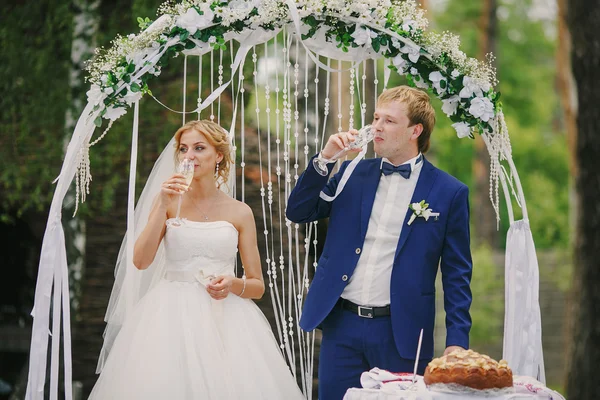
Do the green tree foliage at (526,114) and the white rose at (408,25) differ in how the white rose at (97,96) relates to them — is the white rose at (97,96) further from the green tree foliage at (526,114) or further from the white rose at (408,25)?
the green tree foliage at (526,114)

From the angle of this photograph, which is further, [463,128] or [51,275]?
[463,128]

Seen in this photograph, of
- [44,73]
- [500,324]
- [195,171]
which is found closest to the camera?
[195,171]

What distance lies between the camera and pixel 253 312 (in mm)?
4473

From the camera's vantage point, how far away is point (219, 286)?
13.8ft

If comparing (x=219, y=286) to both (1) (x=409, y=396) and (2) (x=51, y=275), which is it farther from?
(1) (x=409, y=396)

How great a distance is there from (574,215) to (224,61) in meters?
3.64

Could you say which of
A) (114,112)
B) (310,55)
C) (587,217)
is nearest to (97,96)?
(114,112)

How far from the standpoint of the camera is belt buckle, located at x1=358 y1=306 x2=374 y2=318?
3.96 meters

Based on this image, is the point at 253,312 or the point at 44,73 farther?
the point at 44,73

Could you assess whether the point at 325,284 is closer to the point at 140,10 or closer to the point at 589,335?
the point at 140,10

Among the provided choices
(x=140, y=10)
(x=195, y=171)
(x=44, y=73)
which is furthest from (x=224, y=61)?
(x=195, y=171)

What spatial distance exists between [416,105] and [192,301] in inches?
51.5

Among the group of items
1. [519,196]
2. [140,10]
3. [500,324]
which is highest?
[140,10]

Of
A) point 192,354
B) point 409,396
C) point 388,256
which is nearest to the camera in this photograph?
point 409,396
